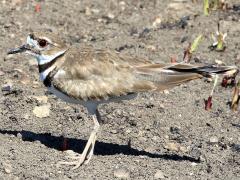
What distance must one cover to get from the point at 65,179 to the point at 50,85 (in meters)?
1.00

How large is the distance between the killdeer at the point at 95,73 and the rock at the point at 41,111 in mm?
1092

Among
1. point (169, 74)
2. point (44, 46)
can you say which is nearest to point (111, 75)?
point (169, 74)

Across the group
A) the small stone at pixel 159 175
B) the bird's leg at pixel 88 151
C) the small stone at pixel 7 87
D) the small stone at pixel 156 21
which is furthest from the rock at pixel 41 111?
the small stone at pixel 156 21

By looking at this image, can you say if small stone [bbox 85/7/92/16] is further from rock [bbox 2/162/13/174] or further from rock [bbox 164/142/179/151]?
rock [bbox 2/162/13/174]

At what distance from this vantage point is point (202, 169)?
7.38 meters

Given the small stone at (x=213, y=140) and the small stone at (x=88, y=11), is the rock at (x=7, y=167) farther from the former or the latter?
the small stone at (x=88, y=11)

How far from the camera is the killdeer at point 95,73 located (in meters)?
7.17

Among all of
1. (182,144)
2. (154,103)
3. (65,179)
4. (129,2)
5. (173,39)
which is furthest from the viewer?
(129,2)

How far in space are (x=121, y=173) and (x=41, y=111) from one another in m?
1.69

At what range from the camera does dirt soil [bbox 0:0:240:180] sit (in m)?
7.35

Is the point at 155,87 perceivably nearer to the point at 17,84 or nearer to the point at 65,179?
the point at 65,179

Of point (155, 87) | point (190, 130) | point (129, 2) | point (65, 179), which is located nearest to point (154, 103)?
point (190, 130)

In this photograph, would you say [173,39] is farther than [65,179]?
Yes

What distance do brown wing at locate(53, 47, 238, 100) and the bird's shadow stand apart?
794 millimetres
